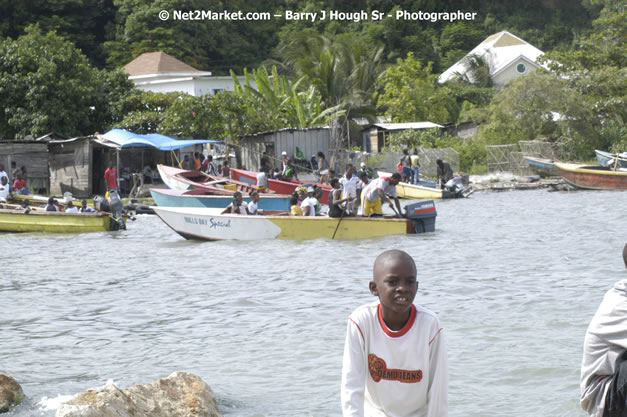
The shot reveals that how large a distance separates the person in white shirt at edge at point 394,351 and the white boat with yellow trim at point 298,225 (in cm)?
1477

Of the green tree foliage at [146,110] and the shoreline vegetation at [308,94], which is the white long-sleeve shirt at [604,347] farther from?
the green tree foliage at [146,110]

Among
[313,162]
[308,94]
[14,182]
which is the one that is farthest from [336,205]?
[308,94]

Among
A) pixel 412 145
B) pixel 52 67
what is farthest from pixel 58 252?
pixel 412 145

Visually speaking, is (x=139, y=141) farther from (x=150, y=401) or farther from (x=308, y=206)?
(x=150, y=401)

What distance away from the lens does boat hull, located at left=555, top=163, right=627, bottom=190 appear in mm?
31516

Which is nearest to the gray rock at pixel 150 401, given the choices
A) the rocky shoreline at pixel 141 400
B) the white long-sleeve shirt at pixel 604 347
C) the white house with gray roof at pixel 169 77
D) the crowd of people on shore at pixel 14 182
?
the rocky shoreline at pixel 141 400

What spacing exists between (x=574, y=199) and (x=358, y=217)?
13.7 metres

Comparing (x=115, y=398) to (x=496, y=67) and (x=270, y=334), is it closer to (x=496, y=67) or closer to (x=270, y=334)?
(x=270, y=334)

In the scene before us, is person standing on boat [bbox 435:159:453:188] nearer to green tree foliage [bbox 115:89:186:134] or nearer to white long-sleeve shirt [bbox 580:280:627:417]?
green tree foliage [bbox 115:89:186:134]

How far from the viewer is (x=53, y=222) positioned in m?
22.0

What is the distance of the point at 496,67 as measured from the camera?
5884cm

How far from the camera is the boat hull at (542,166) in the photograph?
35.6 meters

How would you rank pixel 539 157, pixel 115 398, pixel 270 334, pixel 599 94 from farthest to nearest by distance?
pixel 599 94 < pixel 539 157 < pixel 270 334 < pixel 115 398

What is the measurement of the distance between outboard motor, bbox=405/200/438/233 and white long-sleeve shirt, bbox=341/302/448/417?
15138 millimetres
